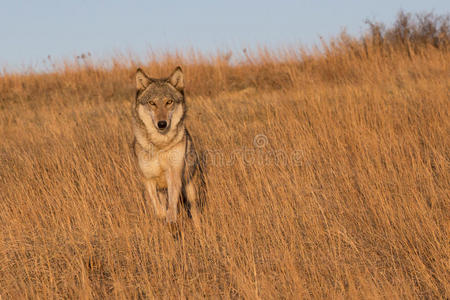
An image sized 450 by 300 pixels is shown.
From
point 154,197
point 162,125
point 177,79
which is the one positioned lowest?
point 154,197

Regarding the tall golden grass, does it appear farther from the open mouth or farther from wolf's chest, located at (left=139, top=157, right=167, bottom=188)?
the open mouth

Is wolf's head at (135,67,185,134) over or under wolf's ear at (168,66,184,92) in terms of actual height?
under

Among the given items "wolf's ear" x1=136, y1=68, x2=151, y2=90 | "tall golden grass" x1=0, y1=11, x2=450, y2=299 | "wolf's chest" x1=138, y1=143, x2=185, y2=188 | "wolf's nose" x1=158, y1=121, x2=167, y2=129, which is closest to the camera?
"tall golden grass" x1=0, y1=11, x2=450, y2=299

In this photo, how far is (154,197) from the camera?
4.31 meters

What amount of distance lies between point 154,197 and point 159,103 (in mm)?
1021

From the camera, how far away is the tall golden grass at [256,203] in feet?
9.53

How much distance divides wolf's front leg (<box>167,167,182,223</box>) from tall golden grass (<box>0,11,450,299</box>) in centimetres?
14

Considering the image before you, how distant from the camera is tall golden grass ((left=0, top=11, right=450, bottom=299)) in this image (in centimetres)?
290

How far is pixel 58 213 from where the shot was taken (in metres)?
4.19

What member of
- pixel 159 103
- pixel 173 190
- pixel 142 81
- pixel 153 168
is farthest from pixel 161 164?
pixel 142 81

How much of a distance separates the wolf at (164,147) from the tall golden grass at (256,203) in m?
0.23

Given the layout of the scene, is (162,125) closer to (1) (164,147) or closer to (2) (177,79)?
(1) (164,147)

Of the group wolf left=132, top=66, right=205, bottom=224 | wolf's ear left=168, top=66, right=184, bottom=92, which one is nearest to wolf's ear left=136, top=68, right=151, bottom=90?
wolf left=132, top=66, right=205, bottom=224

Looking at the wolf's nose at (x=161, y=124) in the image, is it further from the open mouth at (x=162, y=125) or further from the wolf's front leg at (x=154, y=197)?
the wolf's front leg at (x=154, y=197)
